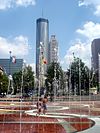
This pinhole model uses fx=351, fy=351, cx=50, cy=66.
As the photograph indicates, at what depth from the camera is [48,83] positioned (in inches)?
4023

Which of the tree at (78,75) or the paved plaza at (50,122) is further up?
the tree at (78,75)

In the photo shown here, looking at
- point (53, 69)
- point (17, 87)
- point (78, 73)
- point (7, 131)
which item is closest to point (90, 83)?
point (78, 73)

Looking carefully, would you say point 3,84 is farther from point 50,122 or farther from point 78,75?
point 50,122

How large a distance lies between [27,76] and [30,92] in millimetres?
5247

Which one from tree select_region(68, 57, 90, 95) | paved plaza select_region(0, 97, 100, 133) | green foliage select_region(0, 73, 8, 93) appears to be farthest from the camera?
green foliage select_region(0, 73, 8, 93)

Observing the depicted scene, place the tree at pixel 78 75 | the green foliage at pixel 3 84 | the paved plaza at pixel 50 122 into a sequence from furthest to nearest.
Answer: the green foliage at pixel 3 84 → the tree at pixel 78 75 → the paved plaza at pixel 50 122

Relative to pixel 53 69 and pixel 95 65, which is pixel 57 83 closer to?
pixel 53 69

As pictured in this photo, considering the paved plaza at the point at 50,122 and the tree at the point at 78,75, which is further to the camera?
the tree at the point at 78,75

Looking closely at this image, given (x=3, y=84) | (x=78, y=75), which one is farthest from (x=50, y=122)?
(x=3, y=84)

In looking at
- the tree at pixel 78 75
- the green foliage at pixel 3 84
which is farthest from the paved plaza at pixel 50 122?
the green foliage at pixel 3 84

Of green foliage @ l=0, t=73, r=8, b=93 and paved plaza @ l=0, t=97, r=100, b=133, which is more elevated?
green foliage @ l=0, t=73, r=8, b=93

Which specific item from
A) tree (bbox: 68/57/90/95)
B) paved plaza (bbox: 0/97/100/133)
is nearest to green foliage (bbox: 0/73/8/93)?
tree (bbox: 68/57/90/95)

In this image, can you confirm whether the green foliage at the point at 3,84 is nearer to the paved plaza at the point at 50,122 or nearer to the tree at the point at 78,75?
the tree at the point at 78,75

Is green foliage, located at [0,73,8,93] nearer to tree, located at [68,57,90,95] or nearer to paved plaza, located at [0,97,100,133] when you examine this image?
tree, located at [68,57,90,95]
